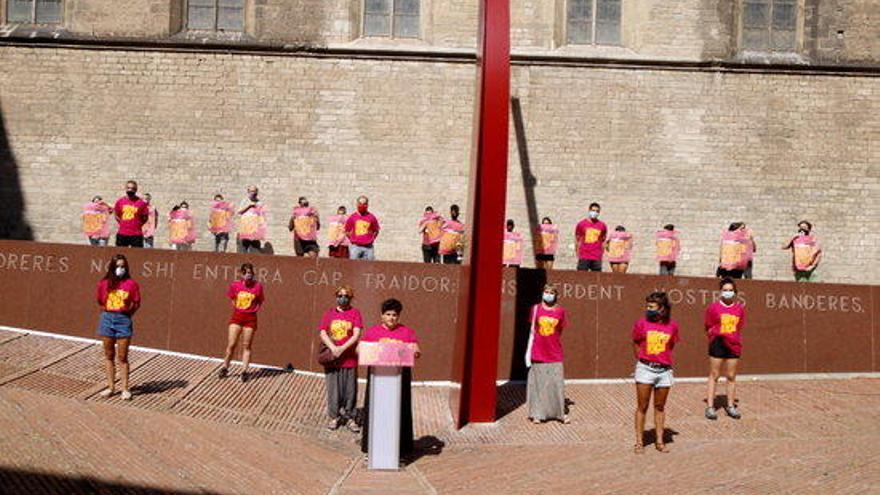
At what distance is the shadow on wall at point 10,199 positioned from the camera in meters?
20.7

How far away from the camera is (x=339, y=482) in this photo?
340 inches

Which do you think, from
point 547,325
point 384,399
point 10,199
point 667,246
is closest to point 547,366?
point 547,325

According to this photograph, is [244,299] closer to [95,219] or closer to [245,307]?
[245,307]

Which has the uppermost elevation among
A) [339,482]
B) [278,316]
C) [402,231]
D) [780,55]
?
[780,55]

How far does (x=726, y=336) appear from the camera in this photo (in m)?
11.1

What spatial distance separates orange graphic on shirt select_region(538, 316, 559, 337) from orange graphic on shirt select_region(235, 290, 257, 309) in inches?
149

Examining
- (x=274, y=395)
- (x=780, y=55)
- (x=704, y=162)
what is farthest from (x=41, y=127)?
(x=780, y=55)

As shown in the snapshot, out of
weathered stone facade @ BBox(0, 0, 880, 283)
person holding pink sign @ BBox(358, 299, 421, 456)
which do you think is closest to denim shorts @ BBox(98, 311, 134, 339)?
person holding pink sign @ BBox(358, 299, 421, 456)

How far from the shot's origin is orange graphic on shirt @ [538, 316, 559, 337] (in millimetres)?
11250

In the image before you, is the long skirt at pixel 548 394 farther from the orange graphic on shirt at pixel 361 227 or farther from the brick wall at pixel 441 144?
the brick wall at pixel 441 144

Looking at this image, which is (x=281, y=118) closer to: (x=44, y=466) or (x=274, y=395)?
(x=274, y=395)

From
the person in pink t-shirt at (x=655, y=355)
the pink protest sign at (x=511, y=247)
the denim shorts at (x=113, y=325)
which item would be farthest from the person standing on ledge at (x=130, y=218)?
the person in pink t-shirt at (x=655, y=355)

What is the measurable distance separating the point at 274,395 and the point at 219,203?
755cm

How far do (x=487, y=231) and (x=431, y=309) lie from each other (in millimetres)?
2966
